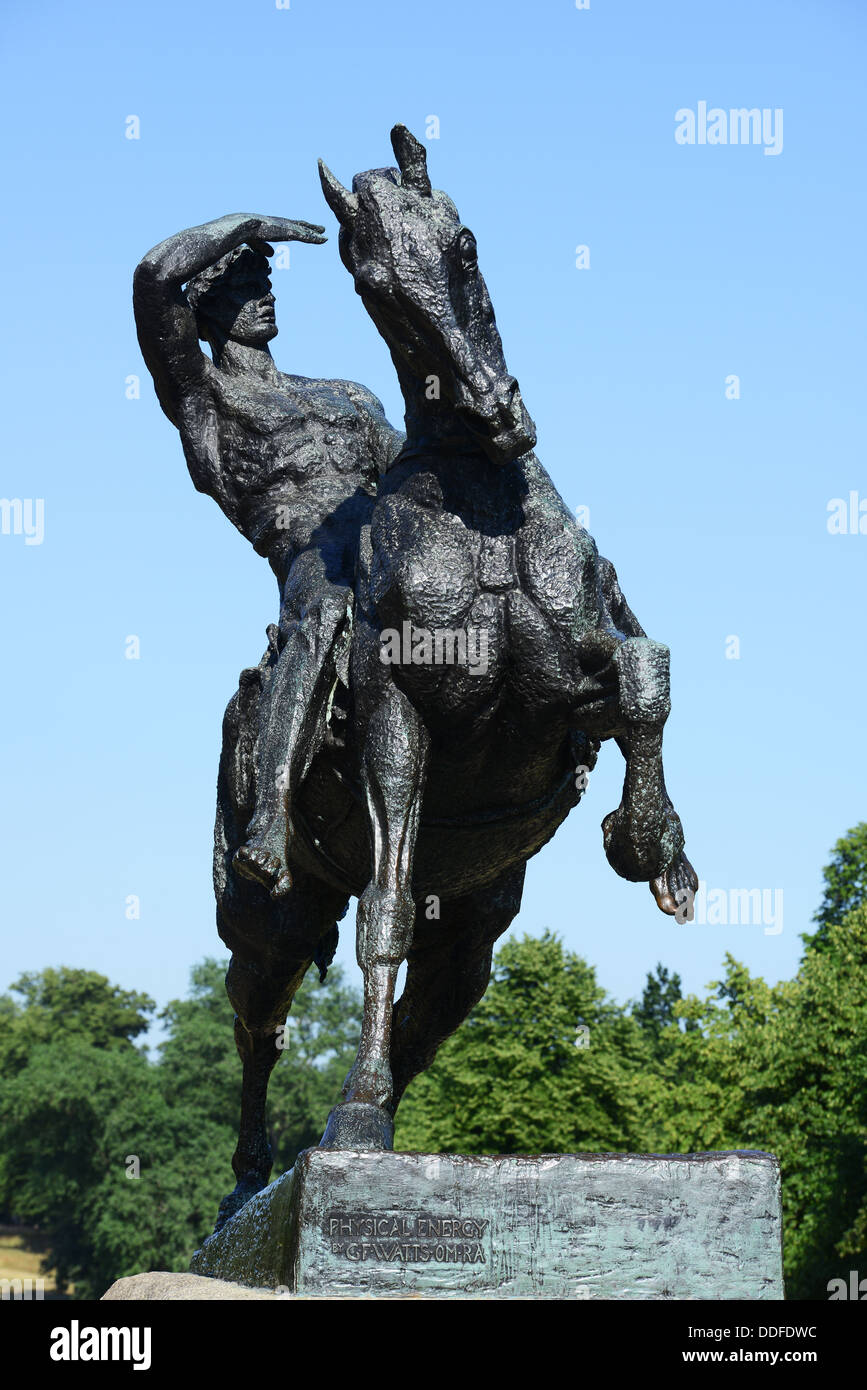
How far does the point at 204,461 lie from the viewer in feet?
29.7

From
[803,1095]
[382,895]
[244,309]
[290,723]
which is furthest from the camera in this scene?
[803,1095]

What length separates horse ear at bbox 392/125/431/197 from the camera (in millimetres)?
7193

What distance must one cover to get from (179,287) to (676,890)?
3.90 meters

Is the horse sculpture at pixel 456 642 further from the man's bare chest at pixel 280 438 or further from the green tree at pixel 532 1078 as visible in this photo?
the green tree at pixel 532 1078

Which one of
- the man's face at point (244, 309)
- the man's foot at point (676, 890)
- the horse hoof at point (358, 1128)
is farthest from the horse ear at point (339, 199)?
the horse hoof at point (358, 1128)

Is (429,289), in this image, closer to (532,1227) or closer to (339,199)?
(339,199)

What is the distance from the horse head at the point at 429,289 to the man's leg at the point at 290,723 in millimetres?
1115

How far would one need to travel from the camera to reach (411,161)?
7.21 meters

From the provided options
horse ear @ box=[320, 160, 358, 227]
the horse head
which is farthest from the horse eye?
horse ear @ box=[320, 160, 358, 227]

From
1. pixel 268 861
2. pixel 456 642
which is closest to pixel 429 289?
pixel 456 642

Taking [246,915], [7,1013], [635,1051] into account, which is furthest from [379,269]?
[7,1013]

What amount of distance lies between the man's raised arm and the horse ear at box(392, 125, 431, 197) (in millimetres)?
1681
